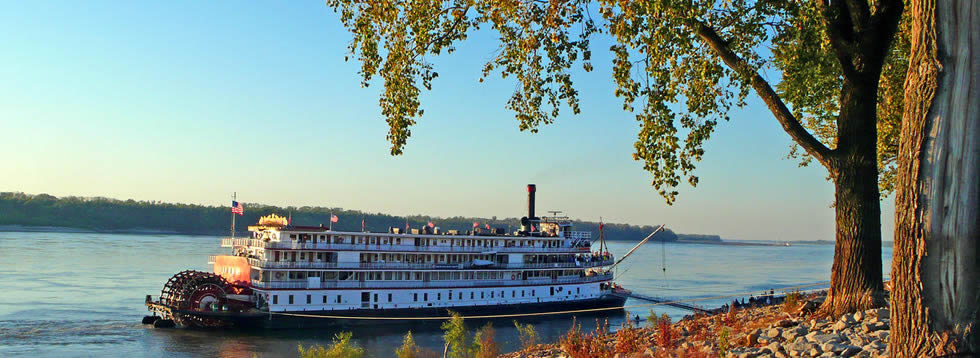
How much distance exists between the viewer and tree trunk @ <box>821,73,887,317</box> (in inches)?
363

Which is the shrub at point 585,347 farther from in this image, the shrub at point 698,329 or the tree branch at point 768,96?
the tree branch at point 768,96

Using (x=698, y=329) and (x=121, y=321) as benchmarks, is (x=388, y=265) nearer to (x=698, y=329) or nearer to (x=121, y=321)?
(x=121, y=321)

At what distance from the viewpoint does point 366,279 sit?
125 feet

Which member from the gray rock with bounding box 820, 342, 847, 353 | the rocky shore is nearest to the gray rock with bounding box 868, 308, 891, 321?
the rocky shore

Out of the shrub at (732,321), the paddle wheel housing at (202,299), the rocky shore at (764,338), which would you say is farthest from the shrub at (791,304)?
the paddle wheel housing at (202,299)

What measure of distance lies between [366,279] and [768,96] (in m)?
30.8

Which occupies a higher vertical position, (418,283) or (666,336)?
(666,336)

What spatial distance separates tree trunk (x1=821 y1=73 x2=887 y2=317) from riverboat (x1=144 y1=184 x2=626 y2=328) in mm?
29424

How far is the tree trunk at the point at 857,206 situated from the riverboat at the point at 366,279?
96.5 feet

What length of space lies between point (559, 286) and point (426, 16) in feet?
119

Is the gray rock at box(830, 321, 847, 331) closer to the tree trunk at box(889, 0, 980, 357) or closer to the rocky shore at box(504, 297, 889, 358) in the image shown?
the rocky shore at box(504, 297, 889, 358)

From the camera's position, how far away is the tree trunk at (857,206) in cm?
923

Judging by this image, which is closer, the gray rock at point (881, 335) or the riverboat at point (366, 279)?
the gray rock at point (881, 335)

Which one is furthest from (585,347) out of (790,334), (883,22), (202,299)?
(202,299)
